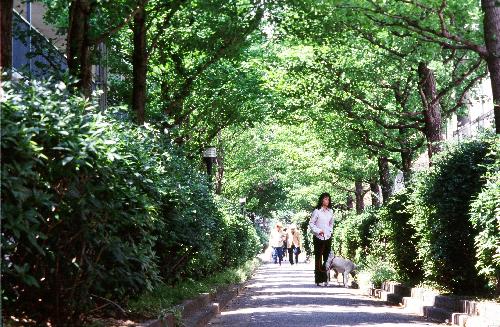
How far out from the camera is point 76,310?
25.0 ft

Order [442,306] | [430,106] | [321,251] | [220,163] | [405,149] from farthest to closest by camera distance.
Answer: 1. [220,163]
2. [405,149]
3. [430,106]
4. [321,251]
5. [442,306]

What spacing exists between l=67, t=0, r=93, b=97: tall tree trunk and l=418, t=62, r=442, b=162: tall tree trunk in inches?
463

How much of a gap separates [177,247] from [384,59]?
11.1 meters

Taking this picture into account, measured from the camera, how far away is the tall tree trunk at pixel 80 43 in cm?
1315

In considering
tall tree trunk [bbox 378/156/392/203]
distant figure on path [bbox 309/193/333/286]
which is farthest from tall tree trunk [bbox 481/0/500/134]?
tall tree trunk [bbox 378/156/392/203]

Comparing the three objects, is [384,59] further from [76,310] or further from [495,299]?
[76,310]

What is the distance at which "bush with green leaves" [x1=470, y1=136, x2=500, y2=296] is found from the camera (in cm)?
1079

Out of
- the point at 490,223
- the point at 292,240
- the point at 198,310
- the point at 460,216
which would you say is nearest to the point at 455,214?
the point at 460,216

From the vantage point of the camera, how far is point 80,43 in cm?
1321

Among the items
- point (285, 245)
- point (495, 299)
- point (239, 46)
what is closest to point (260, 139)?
point (285, 245)

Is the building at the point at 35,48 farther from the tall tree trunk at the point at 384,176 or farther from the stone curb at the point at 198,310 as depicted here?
the tall tree trunk at the point at 384,176

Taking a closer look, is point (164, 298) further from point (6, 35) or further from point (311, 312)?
point (6, 35)

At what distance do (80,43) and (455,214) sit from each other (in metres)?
6.17

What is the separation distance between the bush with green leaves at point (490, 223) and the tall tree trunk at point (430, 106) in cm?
1115
